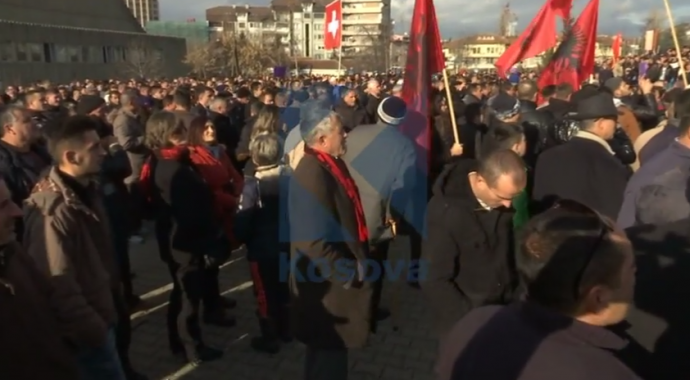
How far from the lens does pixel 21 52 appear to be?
137ft

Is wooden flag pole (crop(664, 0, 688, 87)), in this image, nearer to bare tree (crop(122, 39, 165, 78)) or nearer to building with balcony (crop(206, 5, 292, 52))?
bare tree (crop(122, 39, 165, 78))

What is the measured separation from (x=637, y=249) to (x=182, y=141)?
3.11 meters

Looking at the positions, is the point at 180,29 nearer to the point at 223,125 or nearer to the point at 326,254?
the point at 223,125

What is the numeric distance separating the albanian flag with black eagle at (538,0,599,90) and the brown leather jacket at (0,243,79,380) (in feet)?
21.5

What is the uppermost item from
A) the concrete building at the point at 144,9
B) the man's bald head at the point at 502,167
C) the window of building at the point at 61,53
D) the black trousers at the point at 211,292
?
the concrete building at the point at 144,9

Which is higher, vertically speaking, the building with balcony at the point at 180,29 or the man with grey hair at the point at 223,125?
the building with balcony at the point at 180,29

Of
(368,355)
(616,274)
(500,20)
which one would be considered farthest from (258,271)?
(500,20)

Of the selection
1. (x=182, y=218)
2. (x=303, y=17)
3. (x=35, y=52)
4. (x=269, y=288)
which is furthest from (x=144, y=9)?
(x=182, y=218)

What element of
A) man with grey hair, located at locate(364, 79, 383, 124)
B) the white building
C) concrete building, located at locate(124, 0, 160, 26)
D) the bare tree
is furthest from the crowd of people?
concrete building, located at locate(124, 0, 160, 26)

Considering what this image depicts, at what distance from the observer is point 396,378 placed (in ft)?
14.1

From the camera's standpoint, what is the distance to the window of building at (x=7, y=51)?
39300 mm

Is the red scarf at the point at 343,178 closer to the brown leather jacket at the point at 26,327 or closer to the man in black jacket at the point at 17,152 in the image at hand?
the brown leather jacket at the point at 26,327

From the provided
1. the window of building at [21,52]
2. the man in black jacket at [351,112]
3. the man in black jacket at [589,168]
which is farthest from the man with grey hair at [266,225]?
the window of building at [21,52]

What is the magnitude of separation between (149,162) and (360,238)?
1841 millimetres
